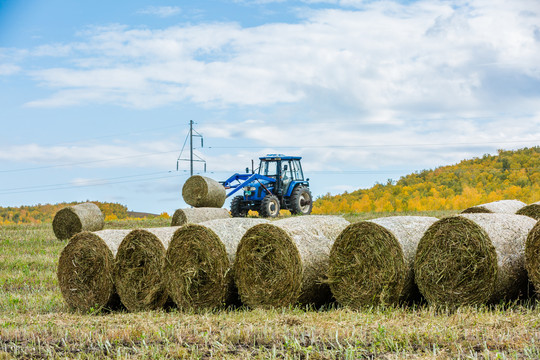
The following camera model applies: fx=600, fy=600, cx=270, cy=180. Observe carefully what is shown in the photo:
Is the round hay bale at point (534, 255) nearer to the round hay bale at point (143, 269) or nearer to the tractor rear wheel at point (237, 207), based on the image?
the round hay bale at point (143, 269)

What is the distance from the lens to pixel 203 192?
74.6 ft

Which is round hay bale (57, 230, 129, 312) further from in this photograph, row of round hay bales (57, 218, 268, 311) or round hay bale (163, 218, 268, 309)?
round hay bale (163, 218, 268, 309)

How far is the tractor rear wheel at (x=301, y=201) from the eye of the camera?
24219mm

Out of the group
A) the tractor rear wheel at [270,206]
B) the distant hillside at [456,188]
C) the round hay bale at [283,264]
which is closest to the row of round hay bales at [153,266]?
the round hay bale at [283,264]

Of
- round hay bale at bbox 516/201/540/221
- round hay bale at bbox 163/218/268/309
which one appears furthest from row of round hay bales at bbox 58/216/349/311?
round hay bale at bbox 516/201/540/221

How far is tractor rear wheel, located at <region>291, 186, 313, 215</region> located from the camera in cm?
2422

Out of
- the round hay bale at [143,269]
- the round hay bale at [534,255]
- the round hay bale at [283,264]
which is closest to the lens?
the round hay bale at [534,255]

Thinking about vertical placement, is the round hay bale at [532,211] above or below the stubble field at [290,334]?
above

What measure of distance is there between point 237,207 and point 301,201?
111 inches

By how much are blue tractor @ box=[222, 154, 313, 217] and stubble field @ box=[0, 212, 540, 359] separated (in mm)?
16271

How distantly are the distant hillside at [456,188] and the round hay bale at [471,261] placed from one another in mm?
21347

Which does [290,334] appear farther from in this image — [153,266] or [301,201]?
[301,201]

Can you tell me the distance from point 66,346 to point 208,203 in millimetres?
17241

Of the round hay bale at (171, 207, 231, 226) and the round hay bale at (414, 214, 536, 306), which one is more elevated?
the round hay bale at (171, 207, 231, 226)
